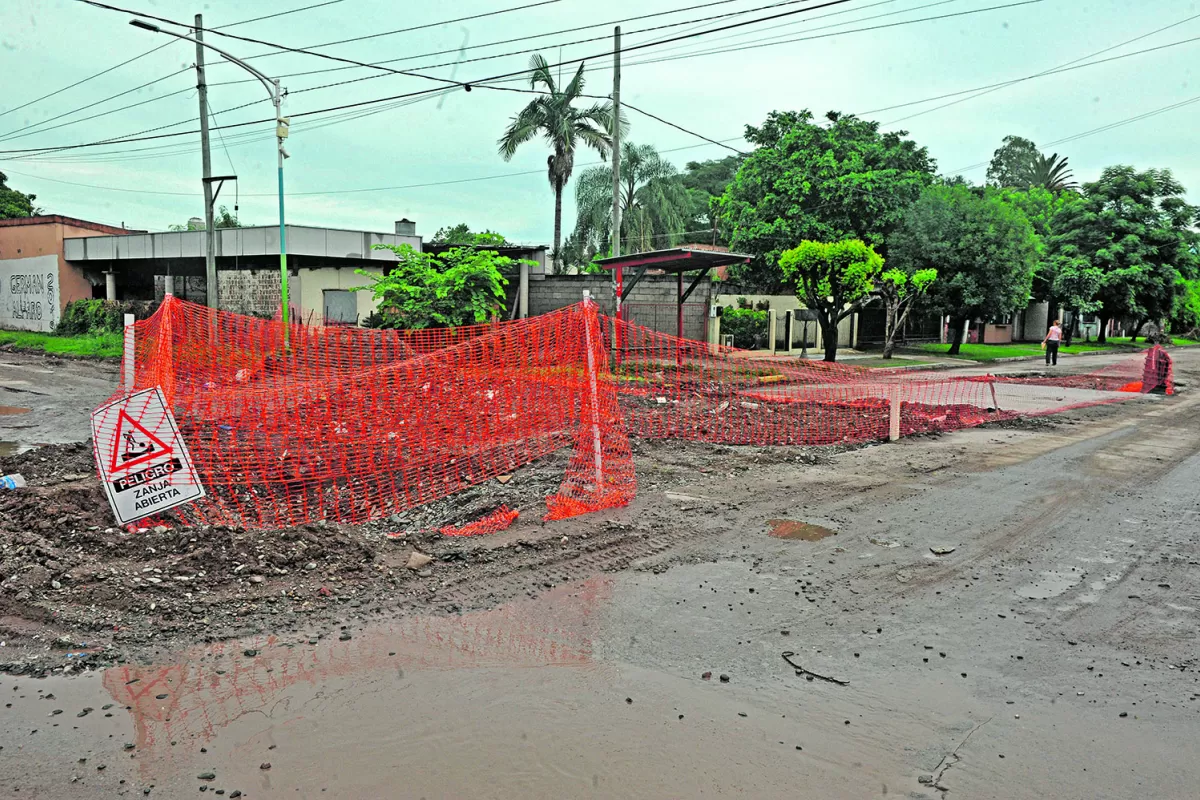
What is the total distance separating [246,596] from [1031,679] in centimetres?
450

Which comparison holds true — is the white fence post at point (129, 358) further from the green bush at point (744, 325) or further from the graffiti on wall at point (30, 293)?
the graffiti on wall at point (30, 293)

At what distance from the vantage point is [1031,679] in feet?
13.8

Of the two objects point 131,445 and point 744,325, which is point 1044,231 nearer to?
point 744,325

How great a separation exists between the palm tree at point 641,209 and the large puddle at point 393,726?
3565 centimetres

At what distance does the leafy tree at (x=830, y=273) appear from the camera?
24609mm

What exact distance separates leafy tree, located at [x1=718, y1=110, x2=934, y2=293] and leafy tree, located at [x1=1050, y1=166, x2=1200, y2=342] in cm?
1142

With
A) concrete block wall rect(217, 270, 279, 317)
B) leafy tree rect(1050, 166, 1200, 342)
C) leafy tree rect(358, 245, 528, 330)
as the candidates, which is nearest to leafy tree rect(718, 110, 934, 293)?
leafy tree rect(1050, 166, 1200, 342)

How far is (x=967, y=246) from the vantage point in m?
31.8

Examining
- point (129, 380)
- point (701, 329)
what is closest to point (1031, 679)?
point (129, 380)

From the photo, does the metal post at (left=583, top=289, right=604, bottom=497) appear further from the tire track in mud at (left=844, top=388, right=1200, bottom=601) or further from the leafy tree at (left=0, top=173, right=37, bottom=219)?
the leafy tree at (left=0, top=173, right=37, bottom=219)

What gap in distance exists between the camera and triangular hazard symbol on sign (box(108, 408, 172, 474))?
237 inches

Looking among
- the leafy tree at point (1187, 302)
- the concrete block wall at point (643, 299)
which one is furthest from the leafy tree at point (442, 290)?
the leafy tree at point (1187, 302)

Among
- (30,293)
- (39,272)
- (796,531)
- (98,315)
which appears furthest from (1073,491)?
(30,293)

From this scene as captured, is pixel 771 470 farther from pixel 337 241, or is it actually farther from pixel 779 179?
pixel 779 179
